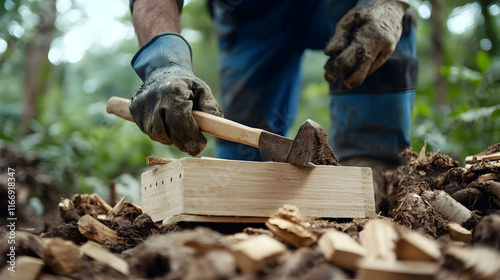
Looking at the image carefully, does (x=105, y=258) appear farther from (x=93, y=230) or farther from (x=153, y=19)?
→ (x=153, y=19)

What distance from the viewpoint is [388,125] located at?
264 centimetres

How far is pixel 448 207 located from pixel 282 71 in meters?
1.89

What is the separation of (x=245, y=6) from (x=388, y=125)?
1.28 metres

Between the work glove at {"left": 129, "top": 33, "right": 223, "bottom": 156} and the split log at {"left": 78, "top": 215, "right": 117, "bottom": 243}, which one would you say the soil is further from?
the work glove at {"left": 129, "top": 33, "right": 223, "bottom": 156}

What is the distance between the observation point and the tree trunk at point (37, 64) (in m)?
6.11

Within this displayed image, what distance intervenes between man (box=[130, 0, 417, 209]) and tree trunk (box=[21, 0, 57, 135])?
3.77 meters

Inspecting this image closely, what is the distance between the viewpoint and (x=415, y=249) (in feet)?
2.94

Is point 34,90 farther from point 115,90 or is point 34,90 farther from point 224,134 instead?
point 115,90

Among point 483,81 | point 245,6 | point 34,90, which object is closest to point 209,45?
point 34,90

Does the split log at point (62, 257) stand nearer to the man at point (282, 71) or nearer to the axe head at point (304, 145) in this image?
the man at point (282, 71)

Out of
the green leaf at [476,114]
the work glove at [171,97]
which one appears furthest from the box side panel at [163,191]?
the green leaf at [476,114]

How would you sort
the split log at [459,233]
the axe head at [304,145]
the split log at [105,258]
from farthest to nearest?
1. the axe head at [304,145]
2. the split log at [459,233]
3. the split log at [105,258]

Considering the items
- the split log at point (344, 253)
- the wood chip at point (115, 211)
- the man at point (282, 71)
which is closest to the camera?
the split log at point (344, 253)

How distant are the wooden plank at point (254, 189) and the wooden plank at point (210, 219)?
0.06ft
